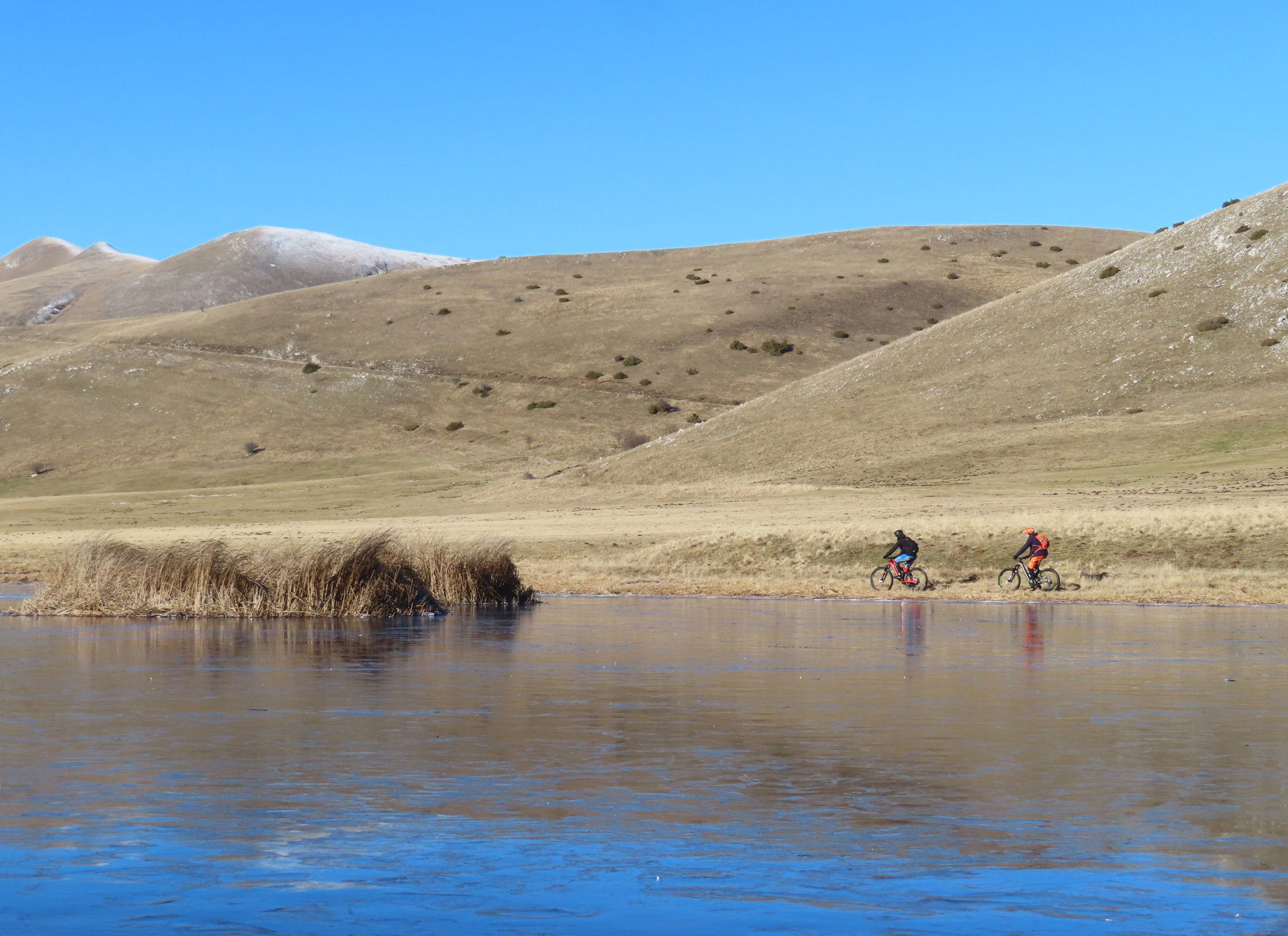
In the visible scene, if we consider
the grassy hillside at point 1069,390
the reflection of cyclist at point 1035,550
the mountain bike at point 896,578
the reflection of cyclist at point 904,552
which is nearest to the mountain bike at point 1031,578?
the reflection of cyclist at point 1035,550

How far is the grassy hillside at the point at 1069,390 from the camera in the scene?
7712 centimetres

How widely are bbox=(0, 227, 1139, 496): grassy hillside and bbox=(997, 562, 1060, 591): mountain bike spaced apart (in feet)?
205

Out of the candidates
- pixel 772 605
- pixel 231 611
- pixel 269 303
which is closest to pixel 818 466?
pixel 772 605

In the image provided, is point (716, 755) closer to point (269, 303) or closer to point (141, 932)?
point (141, 932)

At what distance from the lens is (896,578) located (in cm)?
3762

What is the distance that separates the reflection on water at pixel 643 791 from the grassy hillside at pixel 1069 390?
51.1 m

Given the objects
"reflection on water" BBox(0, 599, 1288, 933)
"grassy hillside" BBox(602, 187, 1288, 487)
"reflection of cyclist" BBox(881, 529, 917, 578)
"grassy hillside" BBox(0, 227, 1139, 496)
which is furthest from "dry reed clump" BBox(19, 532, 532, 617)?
"grassy hillside" BBox(0, 227, 1139, 496)

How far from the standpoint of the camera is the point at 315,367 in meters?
134

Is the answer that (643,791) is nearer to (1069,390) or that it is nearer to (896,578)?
(896,578)

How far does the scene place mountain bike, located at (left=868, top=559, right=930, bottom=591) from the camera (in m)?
36.8

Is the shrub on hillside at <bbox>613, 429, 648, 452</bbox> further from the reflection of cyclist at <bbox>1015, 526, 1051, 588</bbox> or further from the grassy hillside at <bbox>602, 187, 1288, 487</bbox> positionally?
the reflection of cyclist at <bbox>1015, 526, 1051, 588</bbox>

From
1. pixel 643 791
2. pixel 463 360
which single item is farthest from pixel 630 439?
pixel 643 791

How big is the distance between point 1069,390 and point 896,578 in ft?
181

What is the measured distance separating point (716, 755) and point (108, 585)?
1956 cm
